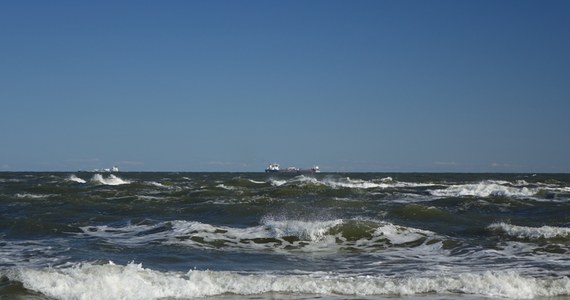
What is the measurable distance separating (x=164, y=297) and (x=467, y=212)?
61.5ft

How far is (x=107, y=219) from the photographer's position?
71.6ft

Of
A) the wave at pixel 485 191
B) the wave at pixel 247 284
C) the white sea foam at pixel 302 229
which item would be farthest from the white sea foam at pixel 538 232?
the wave at pixel 485 191

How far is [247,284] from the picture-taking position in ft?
34.7

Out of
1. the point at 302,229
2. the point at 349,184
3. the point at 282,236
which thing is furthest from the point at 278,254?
the point at 349,184

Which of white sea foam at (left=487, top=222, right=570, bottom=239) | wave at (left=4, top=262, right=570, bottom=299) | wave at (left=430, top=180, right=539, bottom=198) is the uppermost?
wave at (left=430, top=180, right=539, bottom=198)

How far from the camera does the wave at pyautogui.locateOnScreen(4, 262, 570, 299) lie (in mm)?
10070

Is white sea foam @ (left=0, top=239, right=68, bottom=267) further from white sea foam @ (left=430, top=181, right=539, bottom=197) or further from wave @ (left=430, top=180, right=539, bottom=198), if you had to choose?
white sea foam @ (left=430, top=181, right=539, bottom=197)

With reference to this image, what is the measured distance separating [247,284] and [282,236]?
6.75m

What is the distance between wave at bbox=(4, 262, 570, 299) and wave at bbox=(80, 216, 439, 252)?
4968mm

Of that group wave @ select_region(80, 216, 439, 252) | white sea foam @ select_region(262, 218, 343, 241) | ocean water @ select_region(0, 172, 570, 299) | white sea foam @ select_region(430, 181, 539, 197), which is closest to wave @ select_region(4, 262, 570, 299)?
ocean water @ select_region(0, 172, 570, 299)

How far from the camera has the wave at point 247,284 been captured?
33.0 feet

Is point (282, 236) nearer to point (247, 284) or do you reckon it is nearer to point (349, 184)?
point (247, 284)

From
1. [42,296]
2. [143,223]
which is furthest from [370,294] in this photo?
[143,223]

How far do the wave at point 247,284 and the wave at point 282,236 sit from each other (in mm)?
4968
